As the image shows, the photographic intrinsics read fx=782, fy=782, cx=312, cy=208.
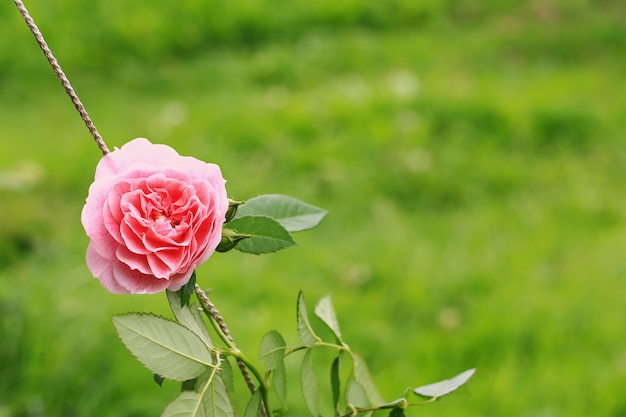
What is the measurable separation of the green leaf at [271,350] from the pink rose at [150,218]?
5.1 inches

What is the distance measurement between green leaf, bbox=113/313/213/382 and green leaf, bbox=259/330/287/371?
0.08 meters

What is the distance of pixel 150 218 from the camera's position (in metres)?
0.47

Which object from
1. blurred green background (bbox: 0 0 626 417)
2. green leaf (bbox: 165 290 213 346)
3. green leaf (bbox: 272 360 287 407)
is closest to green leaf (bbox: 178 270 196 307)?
green leaf (bbox: 165 290 213 346)

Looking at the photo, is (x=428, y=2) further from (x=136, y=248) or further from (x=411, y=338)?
(x=136, y=248)

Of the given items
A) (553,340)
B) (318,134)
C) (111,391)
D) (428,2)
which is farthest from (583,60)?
(111,391)

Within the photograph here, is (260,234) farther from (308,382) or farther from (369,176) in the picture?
(369,176)

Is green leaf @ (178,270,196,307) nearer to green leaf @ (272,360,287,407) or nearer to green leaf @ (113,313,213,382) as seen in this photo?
green leaf @ (113,313,213,382)

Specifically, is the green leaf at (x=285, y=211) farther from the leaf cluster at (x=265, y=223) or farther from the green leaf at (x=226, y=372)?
the green leaf at (x=226, y=372)

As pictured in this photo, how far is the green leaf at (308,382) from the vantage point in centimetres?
60

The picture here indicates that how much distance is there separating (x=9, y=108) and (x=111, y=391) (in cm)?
192

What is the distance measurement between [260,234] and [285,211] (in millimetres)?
68

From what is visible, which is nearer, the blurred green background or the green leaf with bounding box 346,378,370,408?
the green leaf with bounding box 346,378,370,408

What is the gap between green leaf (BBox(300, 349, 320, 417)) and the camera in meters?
0.60

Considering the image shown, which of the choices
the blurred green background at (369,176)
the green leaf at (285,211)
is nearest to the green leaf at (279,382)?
the green leaf at (285,211)
